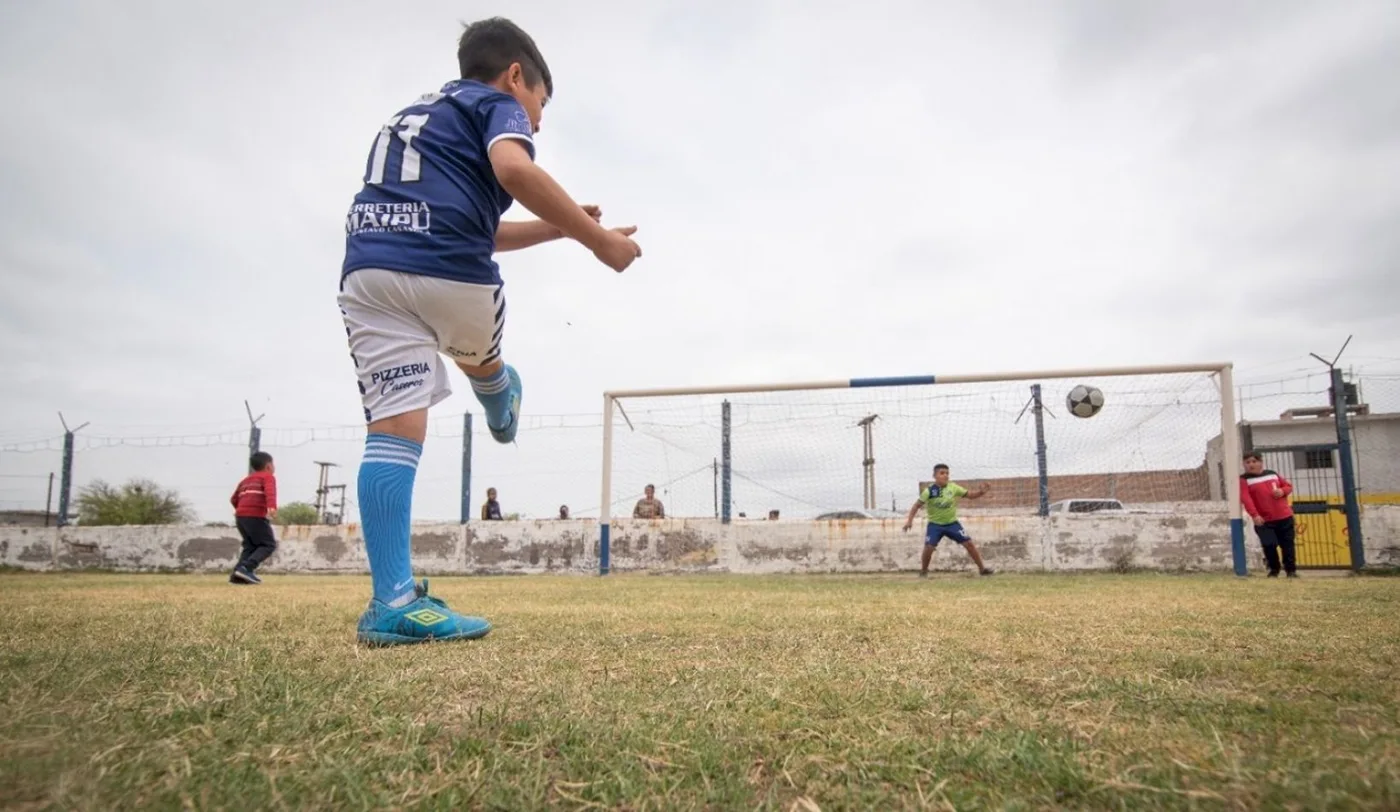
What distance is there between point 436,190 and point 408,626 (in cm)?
138

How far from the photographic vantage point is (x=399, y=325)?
8.63 feet

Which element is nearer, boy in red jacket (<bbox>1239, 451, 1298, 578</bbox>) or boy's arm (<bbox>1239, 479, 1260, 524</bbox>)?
boy in red jacket (<bbox>1239, 451, 1298, 578</bbox>)

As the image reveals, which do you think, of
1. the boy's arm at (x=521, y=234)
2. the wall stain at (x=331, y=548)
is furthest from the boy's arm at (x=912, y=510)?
the wall stain at (x=331, y=548)

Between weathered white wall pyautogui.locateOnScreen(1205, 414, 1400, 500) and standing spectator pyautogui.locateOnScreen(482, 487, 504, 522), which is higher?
weathered white wall pyautogui.locateOnScreen(1205, 414, 1400, 500)

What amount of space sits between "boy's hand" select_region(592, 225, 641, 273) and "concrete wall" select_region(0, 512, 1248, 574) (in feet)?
29.0

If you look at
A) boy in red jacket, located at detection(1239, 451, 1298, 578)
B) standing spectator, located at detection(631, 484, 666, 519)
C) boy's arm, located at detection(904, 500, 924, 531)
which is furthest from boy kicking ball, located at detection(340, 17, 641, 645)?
boy in red jacket, located at detection(1239, 451, 1298, 578)

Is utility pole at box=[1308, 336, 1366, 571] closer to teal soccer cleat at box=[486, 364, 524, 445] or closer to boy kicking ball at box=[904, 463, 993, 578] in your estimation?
boy kicking ball at box=[904, 463, 993, 578]

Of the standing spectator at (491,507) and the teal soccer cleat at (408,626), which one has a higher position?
the standing spectator at (491,507)

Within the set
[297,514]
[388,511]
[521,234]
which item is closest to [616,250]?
[521,234]

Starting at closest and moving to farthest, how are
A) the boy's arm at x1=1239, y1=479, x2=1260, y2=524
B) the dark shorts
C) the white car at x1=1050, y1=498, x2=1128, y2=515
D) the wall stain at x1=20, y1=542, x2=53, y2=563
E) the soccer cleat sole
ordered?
the soccer cleat sole
the boy's arm at x1=1239, y1=479, x2=1260, y2=524
the dark shorts
the white car at x1=1050, y1=498, x2=1128, y2=515
the wall stain at x1=20, y1=542, x2=53, y2=563

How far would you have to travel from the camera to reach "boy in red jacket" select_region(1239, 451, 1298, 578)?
9.55 m

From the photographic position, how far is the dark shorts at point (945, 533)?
394 inches

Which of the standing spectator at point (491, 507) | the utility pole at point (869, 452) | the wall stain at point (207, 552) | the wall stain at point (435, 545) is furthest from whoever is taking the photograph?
the wall stain at point (207, 552)

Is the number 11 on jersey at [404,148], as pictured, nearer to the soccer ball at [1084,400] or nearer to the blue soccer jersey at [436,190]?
the blue soccer jersey at [436,190]
